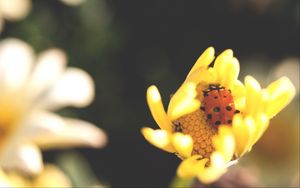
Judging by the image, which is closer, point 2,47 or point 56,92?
point 56,92

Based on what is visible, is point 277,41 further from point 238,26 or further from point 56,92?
point 56,92

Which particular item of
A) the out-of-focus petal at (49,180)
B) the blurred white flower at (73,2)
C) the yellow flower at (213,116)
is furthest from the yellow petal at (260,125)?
the blurred white flower at (73,2)

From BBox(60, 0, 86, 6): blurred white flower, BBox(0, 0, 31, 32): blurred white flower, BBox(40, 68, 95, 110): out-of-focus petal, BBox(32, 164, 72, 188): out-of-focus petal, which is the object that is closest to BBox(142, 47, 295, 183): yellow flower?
BBox(32, 164, 72, 188): out-of-focus petal

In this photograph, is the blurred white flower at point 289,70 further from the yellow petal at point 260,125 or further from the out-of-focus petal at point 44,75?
the yellow petal at point 260,125

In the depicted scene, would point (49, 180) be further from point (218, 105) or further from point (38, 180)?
point (218, 105)

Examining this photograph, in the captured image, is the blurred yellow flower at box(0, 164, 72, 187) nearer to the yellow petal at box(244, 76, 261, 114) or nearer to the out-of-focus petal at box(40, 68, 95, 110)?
the out-of-focus petal at box(40, 68, 95, 110)

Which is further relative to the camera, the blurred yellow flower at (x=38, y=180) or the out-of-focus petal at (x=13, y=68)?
the out-of-focus petal at (x=13, y=68)

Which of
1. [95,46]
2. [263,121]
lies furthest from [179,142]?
[95,46]
